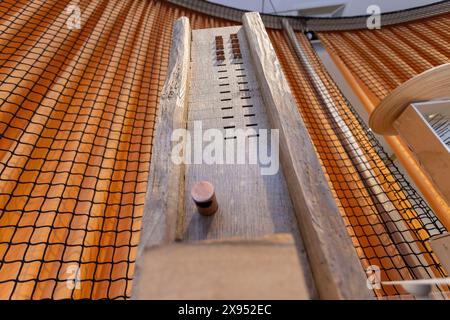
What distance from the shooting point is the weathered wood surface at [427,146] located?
3.15ft

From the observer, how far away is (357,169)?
185 centimetres

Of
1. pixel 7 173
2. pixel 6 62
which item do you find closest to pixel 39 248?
pixel 7 173

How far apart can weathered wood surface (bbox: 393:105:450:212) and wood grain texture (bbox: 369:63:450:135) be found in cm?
4

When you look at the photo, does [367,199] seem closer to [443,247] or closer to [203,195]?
[443,247]

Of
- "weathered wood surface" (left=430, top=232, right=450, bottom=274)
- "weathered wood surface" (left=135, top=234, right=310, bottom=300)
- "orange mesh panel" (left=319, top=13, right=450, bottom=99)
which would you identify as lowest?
"weathered wood surface" (left=430, top=232, right=450, bottom=274)

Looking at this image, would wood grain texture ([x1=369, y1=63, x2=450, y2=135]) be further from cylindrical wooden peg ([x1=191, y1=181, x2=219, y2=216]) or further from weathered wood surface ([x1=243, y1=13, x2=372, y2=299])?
cylindrical wooden peg ([x1=191, y1=181, x2=219, y2=216])

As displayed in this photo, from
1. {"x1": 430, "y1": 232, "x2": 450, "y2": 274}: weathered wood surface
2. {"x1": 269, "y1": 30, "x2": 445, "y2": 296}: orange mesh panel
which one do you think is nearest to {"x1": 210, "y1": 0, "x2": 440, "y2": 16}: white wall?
{"x1": 269, "y1": 30, "x2": 445, "y2": 296}: orange mesh panel

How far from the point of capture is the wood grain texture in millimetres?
1011

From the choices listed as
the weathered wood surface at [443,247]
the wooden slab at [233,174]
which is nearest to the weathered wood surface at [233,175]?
the wooden slab at [233,174]

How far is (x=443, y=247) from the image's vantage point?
42.0 inches

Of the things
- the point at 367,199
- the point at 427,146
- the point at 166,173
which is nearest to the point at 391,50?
the point at 367,199

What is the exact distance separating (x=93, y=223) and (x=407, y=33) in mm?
4964

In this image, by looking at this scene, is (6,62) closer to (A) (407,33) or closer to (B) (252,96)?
(B) (252,96)

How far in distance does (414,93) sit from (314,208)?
34.1 inches
